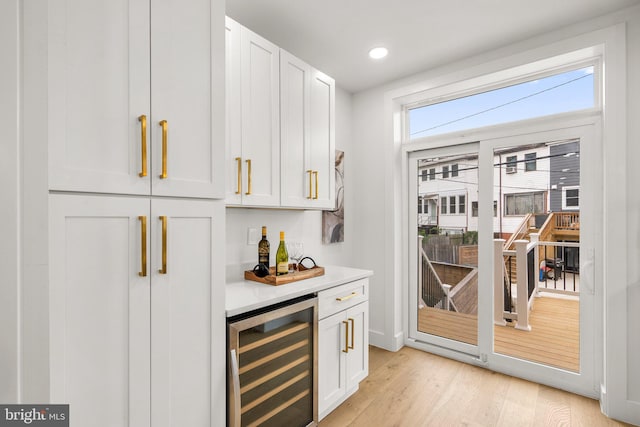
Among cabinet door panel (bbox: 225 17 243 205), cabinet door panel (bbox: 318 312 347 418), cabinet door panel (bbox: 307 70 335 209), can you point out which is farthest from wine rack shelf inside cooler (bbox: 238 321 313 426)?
cabinet door panel (bbox: 307 70 335 209)

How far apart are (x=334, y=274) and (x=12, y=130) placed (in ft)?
6.28

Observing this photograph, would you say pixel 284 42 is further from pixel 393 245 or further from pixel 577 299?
pixel 577 299

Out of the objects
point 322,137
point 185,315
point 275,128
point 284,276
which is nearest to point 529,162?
point 322,137

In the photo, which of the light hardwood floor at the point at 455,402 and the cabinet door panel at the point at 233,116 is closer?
the cabinet door panel at the point at 233,116

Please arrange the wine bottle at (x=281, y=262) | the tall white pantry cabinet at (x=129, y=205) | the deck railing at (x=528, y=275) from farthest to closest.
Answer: the deck railing at (x=528, y=275) → the wine bottle at (x=281, y=262) → the tall white pantry cabinet at (x=129, y=205)

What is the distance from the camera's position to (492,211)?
269 cm

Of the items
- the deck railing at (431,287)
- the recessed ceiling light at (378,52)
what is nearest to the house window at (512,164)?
the deck railing at (431,287)

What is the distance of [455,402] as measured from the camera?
222 cm

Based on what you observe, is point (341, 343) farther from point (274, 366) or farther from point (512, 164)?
point (512, 164)

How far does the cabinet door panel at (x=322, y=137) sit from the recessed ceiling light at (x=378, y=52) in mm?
402

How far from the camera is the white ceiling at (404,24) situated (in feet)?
6.47

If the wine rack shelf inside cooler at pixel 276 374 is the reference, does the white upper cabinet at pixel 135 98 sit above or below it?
above

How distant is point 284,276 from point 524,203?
2046 mm

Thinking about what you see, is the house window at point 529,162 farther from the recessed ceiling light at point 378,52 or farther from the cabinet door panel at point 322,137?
the cabinet door panel at point 322,137
